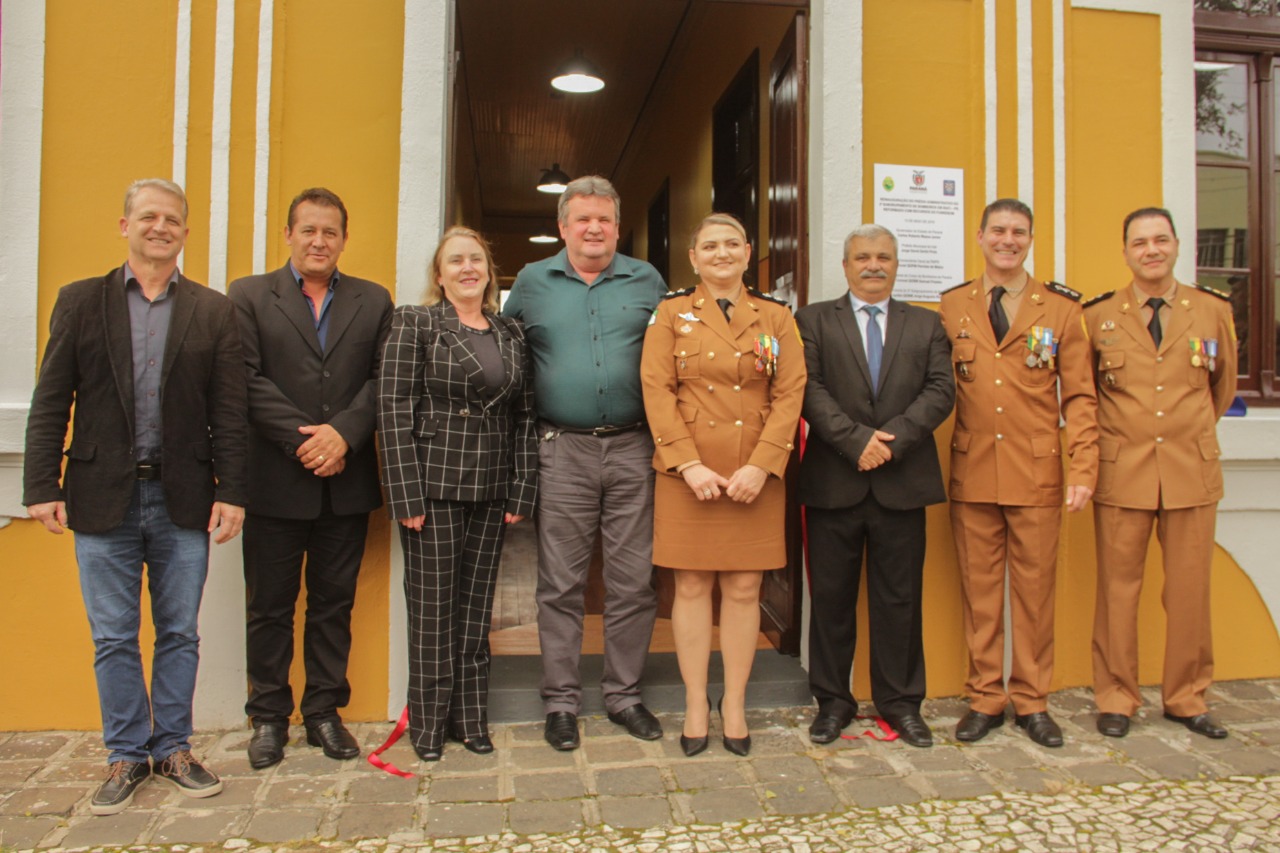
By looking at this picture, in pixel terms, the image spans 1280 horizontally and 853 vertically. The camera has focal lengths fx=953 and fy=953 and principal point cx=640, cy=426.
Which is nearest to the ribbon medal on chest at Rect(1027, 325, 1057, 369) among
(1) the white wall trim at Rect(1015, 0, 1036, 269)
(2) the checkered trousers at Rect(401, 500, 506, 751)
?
(1) the white wall trim at Rect(1015, 0, 1036, 269)

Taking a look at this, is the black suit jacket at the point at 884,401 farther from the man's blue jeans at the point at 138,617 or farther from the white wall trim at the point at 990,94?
the man's blue jeans at the point at 138,617

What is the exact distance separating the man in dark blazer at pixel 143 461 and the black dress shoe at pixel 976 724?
2622 mm

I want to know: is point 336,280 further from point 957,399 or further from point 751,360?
point 957,399

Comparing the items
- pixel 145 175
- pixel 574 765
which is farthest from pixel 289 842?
pixel 145 175

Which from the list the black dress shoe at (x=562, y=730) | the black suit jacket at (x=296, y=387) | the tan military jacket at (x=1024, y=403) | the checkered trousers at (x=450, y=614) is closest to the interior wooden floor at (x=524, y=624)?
the black dress shoe at (x=562, y=730)

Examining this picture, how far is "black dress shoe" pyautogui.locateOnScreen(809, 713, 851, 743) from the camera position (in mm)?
3523

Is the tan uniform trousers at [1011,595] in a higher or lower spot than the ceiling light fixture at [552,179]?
lower

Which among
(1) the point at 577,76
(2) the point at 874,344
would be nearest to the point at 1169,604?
(2) the point at 874,344

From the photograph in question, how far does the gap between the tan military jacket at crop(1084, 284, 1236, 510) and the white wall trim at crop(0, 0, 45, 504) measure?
410 cm

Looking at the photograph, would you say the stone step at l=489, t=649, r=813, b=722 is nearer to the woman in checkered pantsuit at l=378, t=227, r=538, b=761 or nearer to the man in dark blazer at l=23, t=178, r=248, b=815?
the woman in checkered pantsuit at l=378, t=227, r=538, b=761

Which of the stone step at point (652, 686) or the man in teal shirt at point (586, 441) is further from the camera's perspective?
the stone step at point (652, 686)

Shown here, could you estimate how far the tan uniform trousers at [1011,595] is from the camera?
3631 millimetres

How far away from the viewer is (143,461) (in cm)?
299

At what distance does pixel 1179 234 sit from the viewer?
419 cm
